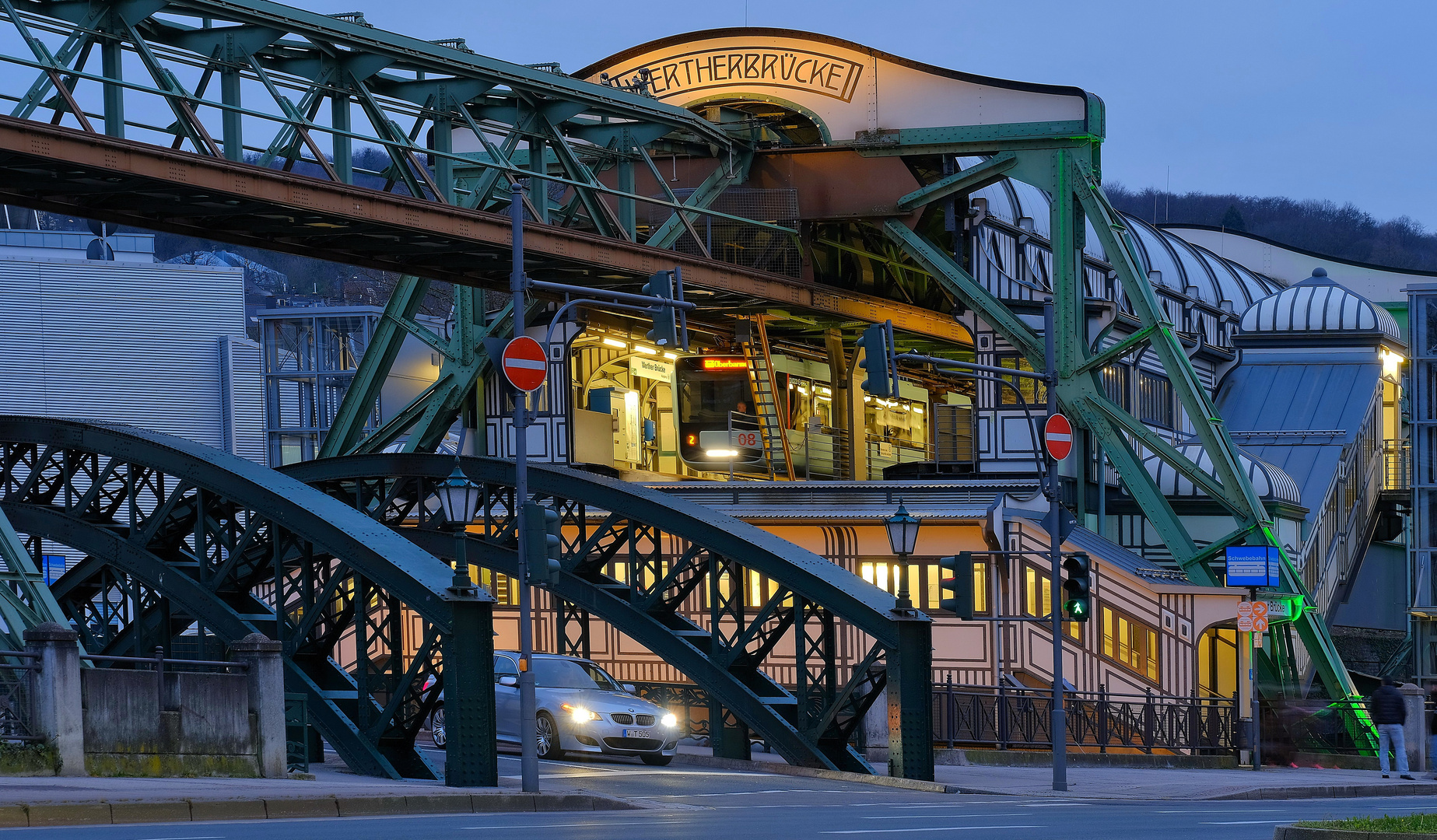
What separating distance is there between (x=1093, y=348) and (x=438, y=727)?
15.8 metres

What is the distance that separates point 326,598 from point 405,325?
56.8 ft

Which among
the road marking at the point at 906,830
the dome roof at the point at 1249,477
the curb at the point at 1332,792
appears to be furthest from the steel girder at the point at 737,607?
the dome roof at the point at 1249,477

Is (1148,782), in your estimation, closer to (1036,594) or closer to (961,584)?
(961,584)

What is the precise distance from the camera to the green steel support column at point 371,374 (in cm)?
4094

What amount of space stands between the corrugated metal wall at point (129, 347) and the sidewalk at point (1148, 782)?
41.6m

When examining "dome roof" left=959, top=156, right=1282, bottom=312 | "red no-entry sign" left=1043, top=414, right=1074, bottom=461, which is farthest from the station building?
"red no-entry sign" left=1043, top=414, right=1074, bottom=461

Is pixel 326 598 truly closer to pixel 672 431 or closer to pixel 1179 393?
pixel 1179 393

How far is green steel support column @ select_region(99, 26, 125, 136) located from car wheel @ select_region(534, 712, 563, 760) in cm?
1038

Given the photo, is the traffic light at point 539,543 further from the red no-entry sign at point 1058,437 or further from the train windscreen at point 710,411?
the train windscreen at point 710,411

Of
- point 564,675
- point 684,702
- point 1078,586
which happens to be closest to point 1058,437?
point 1078,586

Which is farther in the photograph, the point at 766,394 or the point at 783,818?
the point at 766,394

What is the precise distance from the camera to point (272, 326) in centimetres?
7900

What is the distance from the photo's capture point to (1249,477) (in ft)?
137

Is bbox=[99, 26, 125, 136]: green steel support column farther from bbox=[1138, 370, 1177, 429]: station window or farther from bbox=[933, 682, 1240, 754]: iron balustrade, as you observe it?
bbox=[1138, 370, 1177, 429]: station window
